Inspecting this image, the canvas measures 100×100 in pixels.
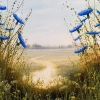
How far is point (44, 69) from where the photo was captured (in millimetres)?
5957

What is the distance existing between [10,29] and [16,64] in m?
0.76

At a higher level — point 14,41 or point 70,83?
point 14,41

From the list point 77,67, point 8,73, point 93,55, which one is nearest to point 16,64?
point 8,73

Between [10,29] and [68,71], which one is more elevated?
[10,29]

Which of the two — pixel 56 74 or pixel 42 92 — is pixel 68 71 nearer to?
pixel 56 74

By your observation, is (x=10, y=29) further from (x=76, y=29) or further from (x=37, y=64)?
(x=37, y=64)

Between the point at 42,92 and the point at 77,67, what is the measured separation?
3.02 feet

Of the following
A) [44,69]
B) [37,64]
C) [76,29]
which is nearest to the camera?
[76,29]

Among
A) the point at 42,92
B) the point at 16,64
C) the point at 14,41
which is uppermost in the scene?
the point at 14,41

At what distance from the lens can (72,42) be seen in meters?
5.82

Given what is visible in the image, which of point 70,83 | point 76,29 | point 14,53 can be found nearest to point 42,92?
point 70,83

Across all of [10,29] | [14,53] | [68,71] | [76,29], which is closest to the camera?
[76,29]

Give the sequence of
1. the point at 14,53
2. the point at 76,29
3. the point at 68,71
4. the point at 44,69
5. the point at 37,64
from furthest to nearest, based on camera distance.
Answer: the point at 37,64 → the point at 44,69 → the point at 68,71 → the point at 14,53 → the point at 76,29

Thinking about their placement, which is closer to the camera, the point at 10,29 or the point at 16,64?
the point at 10,29
